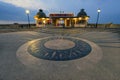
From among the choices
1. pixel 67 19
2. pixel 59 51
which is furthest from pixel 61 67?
pixel 67 19

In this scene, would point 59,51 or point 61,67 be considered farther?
point 59,51

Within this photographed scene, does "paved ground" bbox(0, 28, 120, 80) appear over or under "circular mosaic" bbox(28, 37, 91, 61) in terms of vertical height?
under

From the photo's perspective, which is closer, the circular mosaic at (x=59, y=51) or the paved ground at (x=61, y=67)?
the paved ground at (x=61, y=67)

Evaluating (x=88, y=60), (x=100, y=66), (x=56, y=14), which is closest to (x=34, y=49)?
(x=88, y=60)

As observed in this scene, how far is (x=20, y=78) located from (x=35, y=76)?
933 millimetres

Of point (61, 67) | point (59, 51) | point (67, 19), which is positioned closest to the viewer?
point (61, 67)

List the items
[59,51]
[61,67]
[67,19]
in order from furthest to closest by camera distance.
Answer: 1. [67,19]
2. [59,51]
3. [61,67]

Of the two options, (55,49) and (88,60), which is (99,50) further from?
(55,49)

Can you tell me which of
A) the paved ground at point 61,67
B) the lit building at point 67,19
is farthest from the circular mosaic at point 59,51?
the lit building at point 67,19

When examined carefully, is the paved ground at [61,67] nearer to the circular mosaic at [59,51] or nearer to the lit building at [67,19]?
the circular mosaic at [59,51]

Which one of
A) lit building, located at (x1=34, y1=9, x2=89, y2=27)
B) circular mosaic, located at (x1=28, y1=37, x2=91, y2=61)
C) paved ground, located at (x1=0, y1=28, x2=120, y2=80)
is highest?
lit building, located at (x1=34, y1=9, x2=89, y2=27)

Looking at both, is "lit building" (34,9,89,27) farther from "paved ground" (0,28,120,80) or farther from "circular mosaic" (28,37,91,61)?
"paved ground" (0,28,120,80)

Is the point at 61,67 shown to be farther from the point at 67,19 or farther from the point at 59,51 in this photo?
the point at 67,19

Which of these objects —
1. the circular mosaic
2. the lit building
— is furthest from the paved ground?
the lit building
